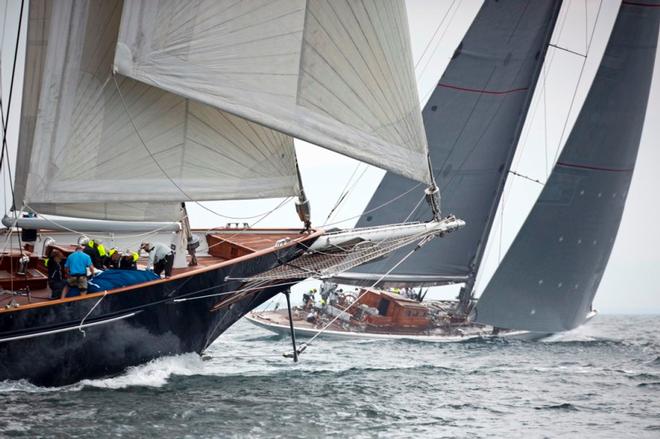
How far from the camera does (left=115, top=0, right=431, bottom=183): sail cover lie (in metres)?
16.8

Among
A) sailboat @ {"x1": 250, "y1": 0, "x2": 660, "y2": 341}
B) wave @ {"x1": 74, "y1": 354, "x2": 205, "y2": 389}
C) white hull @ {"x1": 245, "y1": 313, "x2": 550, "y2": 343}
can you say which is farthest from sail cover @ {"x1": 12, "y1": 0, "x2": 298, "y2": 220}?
sailboat @ {"x1": 250, "y1": 0, "x2": 660, "y2": 341}

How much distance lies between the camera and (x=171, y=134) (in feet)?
60.1

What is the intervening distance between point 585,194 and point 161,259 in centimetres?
1847

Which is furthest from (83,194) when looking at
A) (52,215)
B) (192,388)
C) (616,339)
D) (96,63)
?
(616,339)

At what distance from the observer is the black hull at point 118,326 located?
16.0 m

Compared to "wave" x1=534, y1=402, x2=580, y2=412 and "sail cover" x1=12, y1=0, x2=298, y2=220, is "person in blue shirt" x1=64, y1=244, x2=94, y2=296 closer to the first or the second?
"sail cover" x1=12, y1=0, x2=298, y2=220

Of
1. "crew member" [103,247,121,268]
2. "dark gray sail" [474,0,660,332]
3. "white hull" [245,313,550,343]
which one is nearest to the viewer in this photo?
"crew member" [103,247,121,268]

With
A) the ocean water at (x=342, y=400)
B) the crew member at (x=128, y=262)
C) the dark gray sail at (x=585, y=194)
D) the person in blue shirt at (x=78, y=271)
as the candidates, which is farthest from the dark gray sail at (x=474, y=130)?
the person in blue shirt at (x=78, y=271)

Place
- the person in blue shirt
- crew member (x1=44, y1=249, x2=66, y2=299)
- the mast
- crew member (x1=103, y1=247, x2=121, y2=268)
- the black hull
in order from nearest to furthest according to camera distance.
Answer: the black hull < the person in blue shirt < crew member (x1=44, y1=249, x2=66, y2=299) < crew member (x1=103, y1=247, x2=121, y2=268) < the mast

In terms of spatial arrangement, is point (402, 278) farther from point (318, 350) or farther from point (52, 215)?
point (52, 215)

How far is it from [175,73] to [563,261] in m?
19.4

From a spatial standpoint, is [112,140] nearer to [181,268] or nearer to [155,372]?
[181,268]

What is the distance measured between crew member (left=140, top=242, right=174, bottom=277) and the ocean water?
167 cm

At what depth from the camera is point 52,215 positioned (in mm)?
18078
